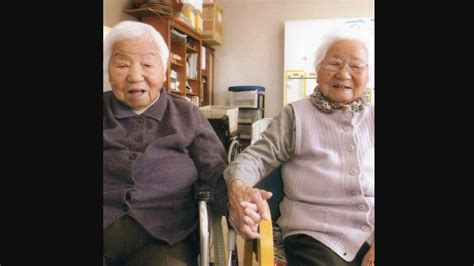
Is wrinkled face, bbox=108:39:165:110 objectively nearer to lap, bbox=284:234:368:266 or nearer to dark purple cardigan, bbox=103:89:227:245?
dark purple cardigan, bbox=103:89:227:245

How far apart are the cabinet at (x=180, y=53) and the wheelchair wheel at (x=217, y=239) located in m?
0.31

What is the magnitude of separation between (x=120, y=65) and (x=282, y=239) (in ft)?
1.61

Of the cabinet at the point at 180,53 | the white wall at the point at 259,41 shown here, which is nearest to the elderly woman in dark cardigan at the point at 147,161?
the cabinet at the point at 180,53

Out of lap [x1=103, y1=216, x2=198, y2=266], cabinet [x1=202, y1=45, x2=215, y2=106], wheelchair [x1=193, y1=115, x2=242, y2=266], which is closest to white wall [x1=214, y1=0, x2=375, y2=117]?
cabinet [x1=202, y1=45, x2=215, y2=106]

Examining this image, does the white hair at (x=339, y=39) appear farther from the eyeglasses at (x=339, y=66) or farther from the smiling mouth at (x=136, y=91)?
the smiling mouth at (x=136, y=91)

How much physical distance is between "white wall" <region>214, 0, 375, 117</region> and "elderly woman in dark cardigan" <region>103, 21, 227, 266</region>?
0.23m

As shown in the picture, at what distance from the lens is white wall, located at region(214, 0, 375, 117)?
2.35 feet

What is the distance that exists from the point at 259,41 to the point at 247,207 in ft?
1.60

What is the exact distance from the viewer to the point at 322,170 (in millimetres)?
629

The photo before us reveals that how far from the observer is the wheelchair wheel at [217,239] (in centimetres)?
61
